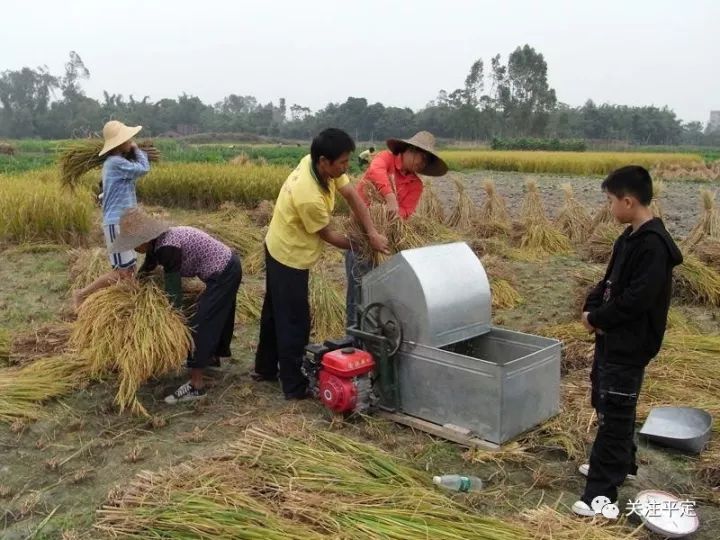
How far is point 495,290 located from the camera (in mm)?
6070

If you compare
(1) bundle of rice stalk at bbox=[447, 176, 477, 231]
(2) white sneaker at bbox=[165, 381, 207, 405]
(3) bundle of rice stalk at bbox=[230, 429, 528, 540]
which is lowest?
(2) white sneaker at bbox=[165, 381, 207, 405]

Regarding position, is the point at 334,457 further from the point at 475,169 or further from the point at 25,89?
the point at 25,89

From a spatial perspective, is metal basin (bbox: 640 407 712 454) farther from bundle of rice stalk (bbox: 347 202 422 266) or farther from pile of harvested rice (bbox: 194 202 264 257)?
pile of harvested rice (bbox: 194 202 264 257)

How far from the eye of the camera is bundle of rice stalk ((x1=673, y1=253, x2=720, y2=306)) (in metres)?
5.80

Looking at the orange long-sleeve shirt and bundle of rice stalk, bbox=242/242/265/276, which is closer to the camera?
the orange long-sleeve shirt

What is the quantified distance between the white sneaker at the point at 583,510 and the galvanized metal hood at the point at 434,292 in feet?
3.35

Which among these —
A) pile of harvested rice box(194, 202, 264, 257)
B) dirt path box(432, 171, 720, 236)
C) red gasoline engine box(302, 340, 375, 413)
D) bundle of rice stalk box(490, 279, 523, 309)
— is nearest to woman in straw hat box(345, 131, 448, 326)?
red gasoline engine box(302, 340, 375, 413)

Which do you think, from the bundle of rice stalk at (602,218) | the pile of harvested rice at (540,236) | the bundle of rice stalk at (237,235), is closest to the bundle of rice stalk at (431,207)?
the pile of harvested rice at (540,236)

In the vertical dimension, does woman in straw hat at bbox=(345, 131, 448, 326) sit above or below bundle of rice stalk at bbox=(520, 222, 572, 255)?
above

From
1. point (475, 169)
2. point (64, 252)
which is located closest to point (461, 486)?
point (64, 252)

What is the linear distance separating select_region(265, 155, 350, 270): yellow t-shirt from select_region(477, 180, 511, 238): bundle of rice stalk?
5.90 m

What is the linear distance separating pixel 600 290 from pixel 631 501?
894 millimetres

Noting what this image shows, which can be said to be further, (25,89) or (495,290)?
(25,89)

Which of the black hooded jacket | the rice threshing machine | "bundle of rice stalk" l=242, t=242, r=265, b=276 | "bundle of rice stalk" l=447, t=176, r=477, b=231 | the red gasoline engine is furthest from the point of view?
"bundle of rice stalk" l=447, t=176, r=477, b=231
